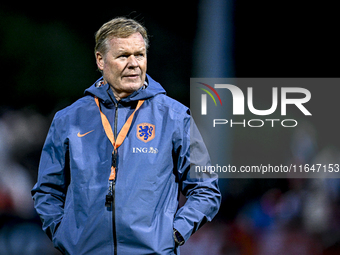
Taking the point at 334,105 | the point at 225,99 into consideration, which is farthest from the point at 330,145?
A: the point at 225,99

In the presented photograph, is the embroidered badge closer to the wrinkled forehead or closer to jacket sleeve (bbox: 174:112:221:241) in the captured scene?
jacket sleeve (bbox: 174:112:221:241)

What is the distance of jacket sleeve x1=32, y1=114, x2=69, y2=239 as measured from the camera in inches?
72.0

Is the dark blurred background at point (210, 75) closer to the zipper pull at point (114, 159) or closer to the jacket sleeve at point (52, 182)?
the jacket sleeve at point (52, 182)

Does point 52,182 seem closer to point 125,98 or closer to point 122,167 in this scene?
point 122,167

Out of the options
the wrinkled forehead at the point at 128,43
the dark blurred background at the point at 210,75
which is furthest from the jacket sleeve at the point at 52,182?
the dark blurred background at the point at 210,75

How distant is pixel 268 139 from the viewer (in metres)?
3.18

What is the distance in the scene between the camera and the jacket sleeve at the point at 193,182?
1766 millimetres

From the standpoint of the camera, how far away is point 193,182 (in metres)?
1.80

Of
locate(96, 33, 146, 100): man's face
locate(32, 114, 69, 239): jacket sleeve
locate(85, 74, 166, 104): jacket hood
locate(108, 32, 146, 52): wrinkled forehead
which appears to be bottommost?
locate(32, 114, 69, 239): jacket sleeve

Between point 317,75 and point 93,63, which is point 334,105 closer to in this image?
point 317,75

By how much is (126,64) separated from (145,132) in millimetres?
322

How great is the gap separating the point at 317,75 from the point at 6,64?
2.37 meters

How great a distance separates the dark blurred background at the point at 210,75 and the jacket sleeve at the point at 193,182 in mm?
1350

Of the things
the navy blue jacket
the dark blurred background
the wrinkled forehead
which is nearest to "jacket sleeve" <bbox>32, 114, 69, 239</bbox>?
the navy blue jacket
